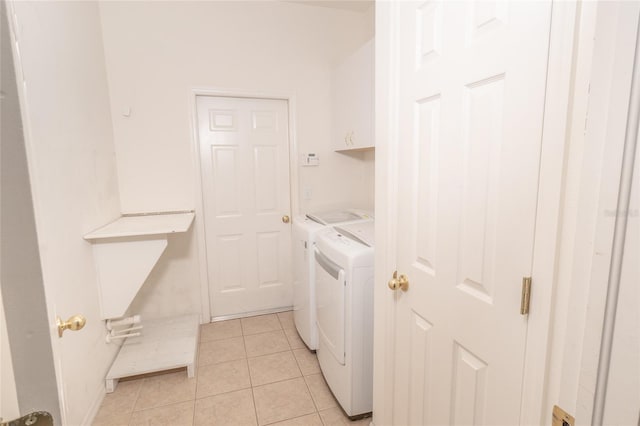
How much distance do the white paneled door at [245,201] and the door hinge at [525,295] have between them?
2.40 metres

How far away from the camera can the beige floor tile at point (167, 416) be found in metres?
1.76

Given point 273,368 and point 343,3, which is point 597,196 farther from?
point 343,3

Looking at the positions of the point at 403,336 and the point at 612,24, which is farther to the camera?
the point at 403,336

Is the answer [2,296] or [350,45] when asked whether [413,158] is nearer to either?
[2,296]

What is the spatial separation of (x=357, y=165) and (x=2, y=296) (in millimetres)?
2840

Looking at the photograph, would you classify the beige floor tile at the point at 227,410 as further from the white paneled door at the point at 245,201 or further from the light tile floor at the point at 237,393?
the white paneled door at the point at 245,201

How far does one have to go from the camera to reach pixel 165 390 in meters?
2.02

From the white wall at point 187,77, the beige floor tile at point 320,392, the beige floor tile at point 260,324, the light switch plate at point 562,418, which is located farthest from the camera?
the beige floor tile at point 260,324

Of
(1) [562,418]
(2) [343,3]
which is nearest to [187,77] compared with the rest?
(2) [343,3]

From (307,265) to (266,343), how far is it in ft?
2.60

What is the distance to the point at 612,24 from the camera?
0.37m

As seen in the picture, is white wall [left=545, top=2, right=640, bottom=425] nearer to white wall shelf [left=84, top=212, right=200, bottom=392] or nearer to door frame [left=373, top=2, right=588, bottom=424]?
door frame [left=373, top=2, right=588, bottom=424]

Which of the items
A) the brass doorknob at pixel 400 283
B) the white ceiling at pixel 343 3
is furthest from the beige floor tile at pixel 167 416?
the white ceiling at pixel 343 3

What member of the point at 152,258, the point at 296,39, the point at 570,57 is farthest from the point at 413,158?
the point at 296,39
